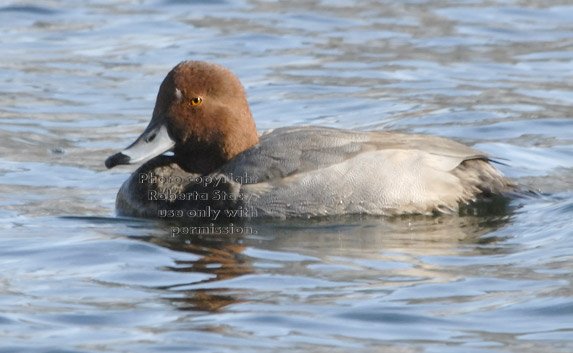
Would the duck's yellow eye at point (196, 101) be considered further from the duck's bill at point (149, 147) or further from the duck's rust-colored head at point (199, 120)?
the duck's bill at point (149, 147)

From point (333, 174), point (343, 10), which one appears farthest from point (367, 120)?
point (343, 10)

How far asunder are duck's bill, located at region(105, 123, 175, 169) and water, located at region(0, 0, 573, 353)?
40cm

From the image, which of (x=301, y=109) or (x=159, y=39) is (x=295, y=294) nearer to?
(x=301, y=109)

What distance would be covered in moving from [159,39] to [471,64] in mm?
3468

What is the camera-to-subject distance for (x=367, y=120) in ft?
33.1

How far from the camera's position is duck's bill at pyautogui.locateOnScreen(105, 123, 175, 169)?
24.2 ft

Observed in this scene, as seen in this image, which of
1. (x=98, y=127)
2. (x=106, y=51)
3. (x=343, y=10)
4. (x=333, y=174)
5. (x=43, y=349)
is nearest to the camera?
(x=43, y=349)

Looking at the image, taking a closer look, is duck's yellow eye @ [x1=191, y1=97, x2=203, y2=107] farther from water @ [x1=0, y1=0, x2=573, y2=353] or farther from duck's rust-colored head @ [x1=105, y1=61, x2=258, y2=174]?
water @ [x1=0, y1=0, x2=573, y2=353]

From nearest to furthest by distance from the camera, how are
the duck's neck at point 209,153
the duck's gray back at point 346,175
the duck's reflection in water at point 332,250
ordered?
the duck's reflection in water at point 332,250
the duck's gray back at point 346,175
the duck's neck at point 209,153

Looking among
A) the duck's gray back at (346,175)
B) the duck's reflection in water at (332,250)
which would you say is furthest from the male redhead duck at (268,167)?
the duck's reflection in water at (332,250)

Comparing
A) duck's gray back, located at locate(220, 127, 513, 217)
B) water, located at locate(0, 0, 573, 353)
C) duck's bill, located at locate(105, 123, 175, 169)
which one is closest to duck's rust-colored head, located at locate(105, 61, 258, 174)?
duck's bill, located at locate(105, 123, 175, 169)

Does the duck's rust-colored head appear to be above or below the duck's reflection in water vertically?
above

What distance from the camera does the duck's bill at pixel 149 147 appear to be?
7.37 metres

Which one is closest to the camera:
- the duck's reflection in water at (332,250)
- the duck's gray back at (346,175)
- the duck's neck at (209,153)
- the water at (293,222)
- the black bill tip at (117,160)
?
the water at (293,222)
